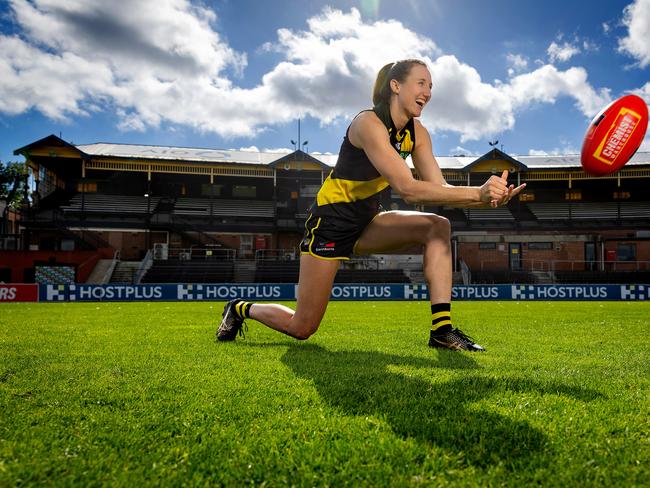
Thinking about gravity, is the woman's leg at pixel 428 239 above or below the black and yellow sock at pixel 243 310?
above

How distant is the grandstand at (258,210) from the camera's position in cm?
3012

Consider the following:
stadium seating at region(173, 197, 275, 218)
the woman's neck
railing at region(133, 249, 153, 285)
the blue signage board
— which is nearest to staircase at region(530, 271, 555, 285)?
the blue signage board

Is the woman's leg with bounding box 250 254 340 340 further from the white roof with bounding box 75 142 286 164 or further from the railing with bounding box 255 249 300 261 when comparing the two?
the white roof with bounding box 75 142 286 164

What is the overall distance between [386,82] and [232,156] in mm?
32280

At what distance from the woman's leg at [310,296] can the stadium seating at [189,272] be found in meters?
21.6

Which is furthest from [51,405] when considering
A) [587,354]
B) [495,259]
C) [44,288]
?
[495,259]

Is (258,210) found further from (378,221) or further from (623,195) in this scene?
(378,221)

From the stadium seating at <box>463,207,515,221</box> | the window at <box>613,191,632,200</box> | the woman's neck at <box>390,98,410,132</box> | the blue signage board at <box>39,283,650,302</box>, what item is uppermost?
the window at <box>613,191,632,200</box>

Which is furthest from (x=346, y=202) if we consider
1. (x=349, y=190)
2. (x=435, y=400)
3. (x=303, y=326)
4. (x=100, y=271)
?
(x=100, y=271)

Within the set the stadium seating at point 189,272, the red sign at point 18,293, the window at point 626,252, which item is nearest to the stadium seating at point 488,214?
the window at point 626,252

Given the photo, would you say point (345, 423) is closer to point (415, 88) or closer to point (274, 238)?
point (415, 88)

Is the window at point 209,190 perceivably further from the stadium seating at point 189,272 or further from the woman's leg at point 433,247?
the woman's leg at point 433,247

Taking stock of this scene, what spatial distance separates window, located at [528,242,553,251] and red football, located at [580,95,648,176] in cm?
3091

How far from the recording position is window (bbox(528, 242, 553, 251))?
108 feet
